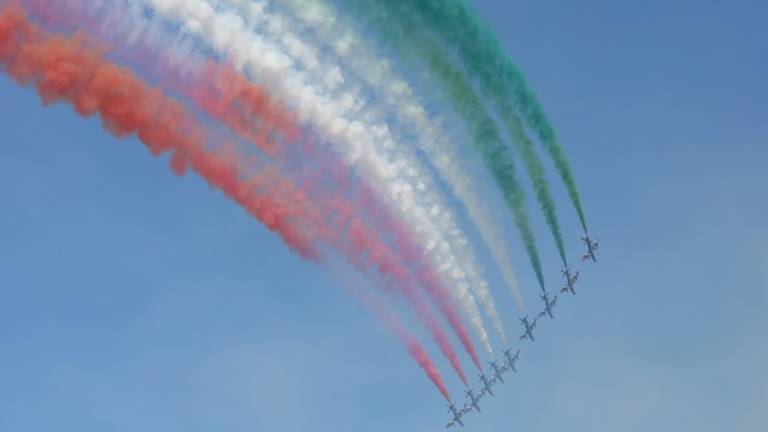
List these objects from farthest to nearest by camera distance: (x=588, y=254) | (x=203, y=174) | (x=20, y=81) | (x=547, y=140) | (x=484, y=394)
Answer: (x=484, y=394), (x=588, y=254), (x=547, y=140), (x=203, y=174), (x=20, y=81)

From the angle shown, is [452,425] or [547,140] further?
[452,425]

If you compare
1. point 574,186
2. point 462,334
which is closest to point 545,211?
point 574,186

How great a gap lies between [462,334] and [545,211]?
20.9 ft

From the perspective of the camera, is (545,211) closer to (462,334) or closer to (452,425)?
(462,334)

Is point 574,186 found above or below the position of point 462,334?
above

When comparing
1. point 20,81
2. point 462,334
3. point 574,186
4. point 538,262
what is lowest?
point 20,81

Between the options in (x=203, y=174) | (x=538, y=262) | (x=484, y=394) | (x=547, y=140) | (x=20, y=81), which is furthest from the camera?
(x=484, y=394)

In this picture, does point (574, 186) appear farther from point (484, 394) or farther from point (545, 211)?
point (484, 394)

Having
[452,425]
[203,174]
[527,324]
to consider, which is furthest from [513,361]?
[203,174]

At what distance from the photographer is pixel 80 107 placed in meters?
21.2

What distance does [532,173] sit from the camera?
3116 centimetres

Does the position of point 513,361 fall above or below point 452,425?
above

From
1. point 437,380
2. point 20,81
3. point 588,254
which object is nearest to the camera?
point 20,81

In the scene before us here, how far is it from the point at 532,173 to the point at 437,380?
11381 millimetres
